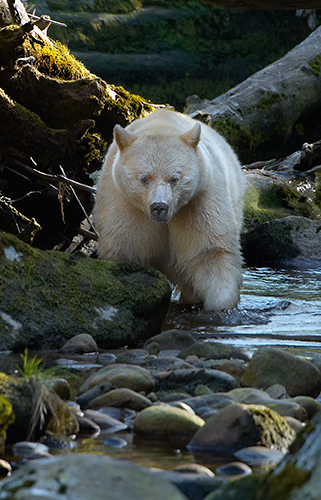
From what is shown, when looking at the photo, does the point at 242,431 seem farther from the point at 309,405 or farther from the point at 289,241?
the point at 289,241

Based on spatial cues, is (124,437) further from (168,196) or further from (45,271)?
(168,196)

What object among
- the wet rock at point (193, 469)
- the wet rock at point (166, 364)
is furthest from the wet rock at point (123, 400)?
the wet rock at point (193, 469)

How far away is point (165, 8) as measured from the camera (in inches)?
836

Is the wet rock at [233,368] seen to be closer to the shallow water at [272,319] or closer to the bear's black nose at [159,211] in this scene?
the shallow water at [272,319]

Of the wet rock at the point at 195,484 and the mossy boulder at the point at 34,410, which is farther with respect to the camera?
the mossy boulder at the point at 34,410

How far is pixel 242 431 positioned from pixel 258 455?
5.1 inches

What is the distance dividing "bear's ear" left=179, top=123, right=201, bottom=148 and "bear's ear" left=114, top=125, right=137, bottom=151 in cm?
41

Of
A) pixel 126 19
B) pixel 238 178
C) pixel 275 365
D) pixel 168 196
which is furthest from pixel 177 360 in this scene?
pixel 126 19

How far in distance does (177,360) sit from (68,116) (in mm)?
3246

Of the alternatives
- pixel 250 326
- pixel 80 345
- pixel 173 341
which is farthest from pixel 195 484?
pixel 250 326

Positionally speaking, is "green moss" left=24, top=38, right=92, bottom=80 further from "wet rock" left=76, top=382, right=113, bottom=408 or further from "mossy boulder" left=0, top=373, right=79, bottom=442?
"mossy boulder" left=0, top=373, right=79, bottom=442

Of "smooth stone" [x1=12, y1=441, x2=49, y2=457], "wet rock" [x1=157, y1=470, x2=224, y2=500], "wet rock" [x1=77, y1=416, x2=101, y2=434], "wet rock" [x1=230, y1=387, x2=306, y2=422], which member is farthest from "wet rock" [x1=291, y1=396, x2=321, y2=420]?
"smooth stone" [x1=12, y1=441, x2=49, y2=457]

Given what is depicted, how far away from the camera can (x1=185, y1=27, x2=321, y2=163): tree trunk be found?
1158cm

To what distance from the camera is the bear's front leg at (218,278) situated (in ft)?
22.2
